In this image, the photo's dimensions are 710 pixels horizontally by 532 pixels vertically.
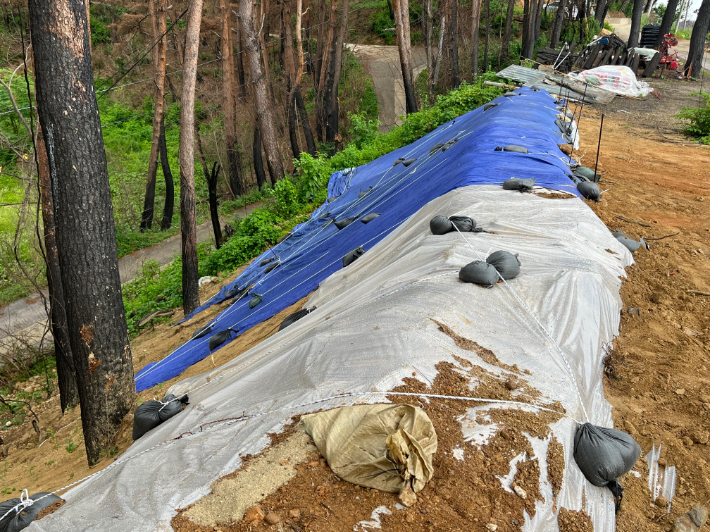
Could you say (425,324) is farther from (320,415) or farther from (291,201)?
(291,201)

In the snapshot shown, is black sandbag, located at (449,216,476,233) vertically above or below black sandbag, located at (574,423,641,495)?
above

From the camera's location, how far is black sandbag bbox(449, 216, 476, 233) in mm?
4660

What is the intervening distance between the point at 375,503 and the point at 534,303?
1.91 metres

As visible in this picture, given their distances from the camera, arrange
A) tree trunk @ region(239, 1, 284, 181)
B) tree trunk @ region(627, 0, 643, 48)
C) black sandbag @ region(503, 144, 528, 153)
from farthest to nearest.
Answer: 1. tree trunk @ region(627, 0, 643, 48)
2. tree trunk @ region(239, 1, 284, 181)
3. black sandbag @ region(503, 144, 528, 153)

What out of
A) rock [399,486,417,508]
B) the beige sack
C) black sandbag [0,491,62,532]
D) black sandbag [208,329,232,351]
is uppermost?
the beige sack

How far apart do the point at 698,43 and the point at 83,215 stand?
69.1 ft

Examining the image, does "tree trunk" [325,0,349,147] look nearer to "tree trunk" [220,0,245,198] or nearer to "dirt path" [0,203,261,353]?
"tree trunk" [220,0,245,198]

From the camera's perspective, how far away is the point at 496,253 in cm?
401

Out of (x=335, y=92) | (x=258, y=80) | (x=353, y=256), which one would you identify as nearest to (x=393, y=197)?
(x=353, y=256)

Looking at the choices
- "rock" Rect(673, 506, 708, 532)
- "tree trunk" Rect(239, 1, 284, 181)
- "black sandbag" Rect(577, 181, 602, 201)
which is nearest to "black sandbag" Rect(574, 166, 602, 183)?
"black sandbag" Rect(577, 181, 602, 201)

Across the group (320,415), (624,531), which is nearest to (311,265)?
(320,415)

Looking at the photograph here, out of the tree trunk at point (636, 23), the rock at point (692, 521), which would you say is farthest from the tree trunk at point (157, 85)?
the tree trunk at point (636, 23)

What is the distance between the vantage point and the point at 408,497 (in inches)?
92.3

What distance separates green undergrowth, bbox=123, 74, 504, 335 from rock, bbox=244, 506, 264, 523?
793cm
